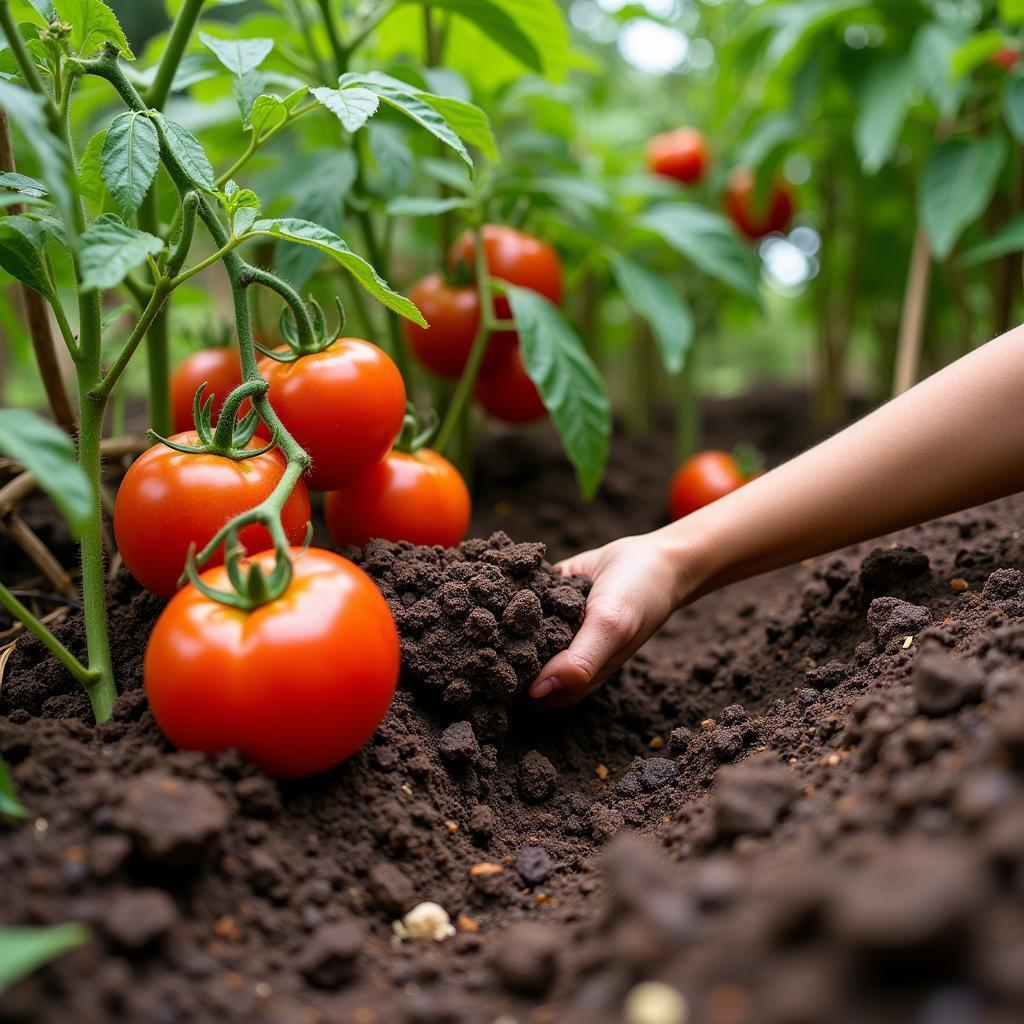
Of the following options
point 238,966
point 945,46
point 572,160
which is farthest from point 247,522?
point 945,46

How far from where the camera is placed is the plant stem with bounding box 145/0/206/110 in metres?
1.08

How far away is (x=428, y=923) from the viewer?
782 millimetres

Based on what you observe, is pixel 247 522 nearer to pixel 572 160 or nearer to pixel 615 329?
pixel 572 160

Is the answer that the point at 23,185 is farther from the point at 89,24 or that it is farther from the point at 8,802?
the point at 8,802

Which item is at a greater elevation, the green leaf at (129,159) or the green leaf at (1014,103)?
the green leaf at (129,159)

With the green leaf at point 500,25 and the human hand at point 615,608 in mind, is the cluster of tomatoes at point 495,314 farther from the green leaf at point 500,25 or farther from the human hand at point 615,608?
the human hand at point 615,608

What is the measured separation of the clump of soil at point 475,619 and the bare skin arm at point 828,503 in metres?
0.03

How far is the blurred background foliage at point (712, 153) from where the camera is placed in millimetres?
1625

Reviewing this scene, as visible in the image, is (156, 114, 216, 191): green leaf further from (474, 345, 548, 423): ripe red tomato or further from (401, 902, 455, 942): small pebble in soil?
(474, 345, 548, 423): ripe red tomato

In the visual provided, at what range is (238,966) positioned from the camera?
2.17 ft

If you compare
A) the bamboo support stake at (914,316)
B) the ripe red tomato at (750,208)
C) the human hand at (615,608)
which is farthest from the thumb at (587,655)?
the ripe red tomato at (750,208)

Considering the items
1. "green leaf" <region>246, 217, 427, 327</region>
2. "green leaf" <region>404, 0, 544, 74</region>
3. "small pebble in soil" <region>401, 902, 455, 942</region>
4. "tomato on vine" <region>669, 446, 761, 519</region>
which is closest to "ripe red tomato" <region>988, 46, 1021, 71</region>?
"tomato on vine" <region>669, 446, 761, 519</region>

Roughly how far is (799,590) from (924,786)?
2.85 ft

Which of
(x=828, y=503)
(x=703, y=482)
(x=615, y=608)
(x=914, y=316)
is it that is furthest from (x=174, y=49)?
(x=914, y=316)
